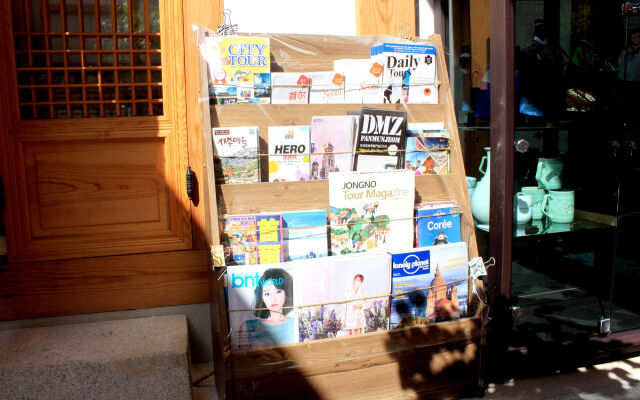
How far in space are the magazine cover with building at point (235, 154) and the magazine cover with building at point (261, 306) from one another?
0.38 meters

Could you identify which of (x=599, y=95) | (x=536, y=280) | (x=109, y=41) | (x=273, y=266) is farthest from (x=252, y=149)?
(x=599, y=95)

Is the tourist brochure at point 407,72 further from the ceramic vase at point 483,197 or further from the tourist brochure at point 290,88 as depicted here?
the ceramic vase at point 483,197

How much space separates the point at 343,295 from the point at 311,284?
0.15 meters

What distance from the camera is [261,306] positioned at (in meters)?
1.93

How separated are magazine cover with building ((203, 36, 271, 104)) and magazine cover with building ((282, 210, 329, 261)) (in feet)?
1.78

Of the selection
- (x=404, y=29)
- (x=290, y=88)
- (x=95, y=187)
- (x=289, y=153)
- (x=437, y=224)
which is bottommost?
(x=437, y=224)

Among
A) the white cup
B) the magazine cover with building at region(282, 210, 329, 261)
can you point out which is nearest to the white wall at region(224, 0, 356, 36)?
the magazine cover with building at region(282, 210, 329, 261)

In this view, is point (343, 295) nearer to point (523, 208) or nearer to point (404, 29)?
point (523, 208)

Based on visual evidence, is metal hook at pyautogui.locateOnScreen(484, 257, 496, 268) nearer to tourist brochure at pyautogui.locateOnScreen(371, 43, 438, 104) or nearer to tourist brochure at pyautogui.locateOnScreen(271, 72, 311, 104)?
tourist brochure at pyautogui.locateOnScreen(371, 43, 438, 104)

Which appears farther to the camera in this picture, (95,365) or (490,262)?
(490,262)

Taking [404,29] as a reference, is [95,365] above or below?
below

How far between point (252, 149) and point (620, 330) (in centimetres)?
234

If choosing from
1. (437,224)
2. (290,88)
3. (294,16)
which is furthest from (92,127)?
(437,224)

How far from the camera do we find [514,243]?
251cm
